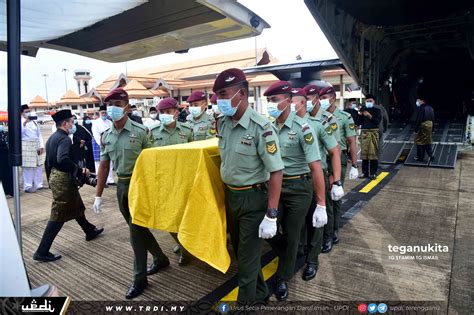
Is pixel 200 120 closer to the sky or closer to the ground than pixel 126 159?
closer to the sky

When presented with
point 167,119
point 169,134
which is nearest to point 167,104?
point 167,119

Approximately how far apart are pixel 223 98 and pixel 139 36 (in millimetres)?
1402

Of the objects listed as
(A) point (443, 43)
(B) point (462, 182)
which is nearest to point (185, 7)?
(B) point (462, 182)

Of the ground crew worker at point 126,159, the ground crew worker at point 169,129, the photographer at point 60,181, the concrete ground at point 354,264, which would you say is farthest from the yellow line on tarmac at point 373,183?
the photographer at point 60,181

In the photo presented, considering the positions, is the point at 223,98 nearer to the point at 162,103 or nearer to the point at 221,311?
the point at 221,311

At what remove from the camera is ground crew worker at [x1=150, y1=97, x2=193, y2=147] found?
4191 millimetres

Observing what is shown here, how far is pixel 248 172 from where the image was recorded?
89.4 inches

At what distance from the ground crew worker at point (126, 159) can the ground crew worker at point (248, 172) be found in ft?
3.28

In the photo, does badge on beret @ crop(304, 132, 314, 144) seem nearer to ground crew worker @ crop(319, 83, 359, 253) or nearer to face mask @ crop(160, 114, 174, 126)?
ground crew worker @ crop(319, 83, 359, 253)

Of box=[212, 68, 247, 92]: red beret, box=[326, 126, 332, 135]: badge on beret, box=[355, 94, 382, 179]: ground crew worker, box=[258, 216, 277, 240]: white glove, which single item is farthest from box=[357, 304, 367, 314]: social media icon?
box=[355, 94, 382, 179]: ground crew worker

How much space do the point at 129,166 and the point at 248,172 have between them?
1324 millimetres

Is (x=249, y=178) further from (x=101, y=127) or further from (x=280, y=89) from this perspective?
(x=101, y=127)

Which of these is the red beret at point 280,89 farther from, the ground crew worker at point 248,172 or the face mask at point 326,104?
the face mask at point 326,104

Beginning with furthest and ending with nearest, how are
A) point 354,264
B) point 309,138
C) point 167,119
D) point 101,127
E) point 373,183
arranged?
point 101,127
point 373,183
point 167,119
point 354,264
point 309,138
